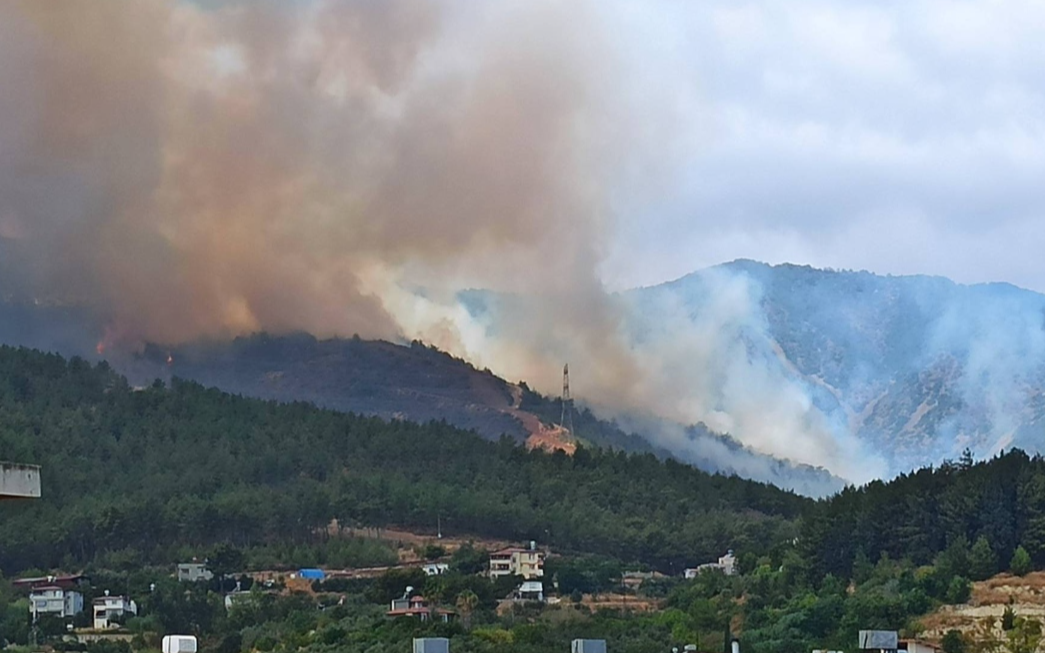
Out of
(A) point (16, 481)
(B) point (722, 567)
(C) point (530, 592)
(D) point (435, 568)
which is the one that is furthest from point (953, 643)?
(A) point (16, 481)

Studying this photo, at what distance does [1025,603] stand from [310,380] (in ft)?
364

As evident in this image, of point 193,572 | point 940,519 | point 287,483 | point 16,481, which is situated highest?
point 287,483

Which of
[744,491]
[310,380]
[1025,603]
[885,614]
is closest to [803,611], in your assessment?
[885,614]

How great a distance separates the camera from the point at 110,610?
94875mm

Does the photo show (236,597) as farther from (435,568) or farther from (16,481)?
(16,481)

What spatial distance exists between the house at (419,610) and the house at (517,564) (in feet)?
43.4

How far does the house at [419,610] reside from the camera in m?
85.2

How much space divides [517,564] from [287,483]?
77.1ft

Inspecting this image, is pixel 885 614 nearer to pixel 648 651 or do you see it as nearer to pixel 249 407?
pixel 648 651

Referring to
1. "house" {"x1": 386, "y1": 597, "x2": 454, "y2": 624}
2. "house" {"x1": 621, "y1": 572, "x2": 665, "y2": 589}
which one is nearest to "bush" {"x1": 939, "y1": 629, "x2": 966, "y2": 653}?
"house" {"x1": 386, "y1": 597, "x2": 454, "y2": 624}

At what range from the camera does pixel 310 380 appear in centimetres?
18225

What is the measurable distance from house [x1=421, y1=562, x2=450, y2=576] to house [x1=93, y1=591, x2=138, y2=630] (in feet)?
48.0

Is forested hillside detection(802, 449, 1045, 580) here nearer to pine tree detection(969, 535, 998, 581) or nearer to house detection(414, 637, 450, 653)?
pine tree detection(969, 535, 998, 581)

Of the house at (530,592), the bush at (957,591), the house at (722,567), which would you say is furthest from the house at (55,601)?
the bush at (957,591)
